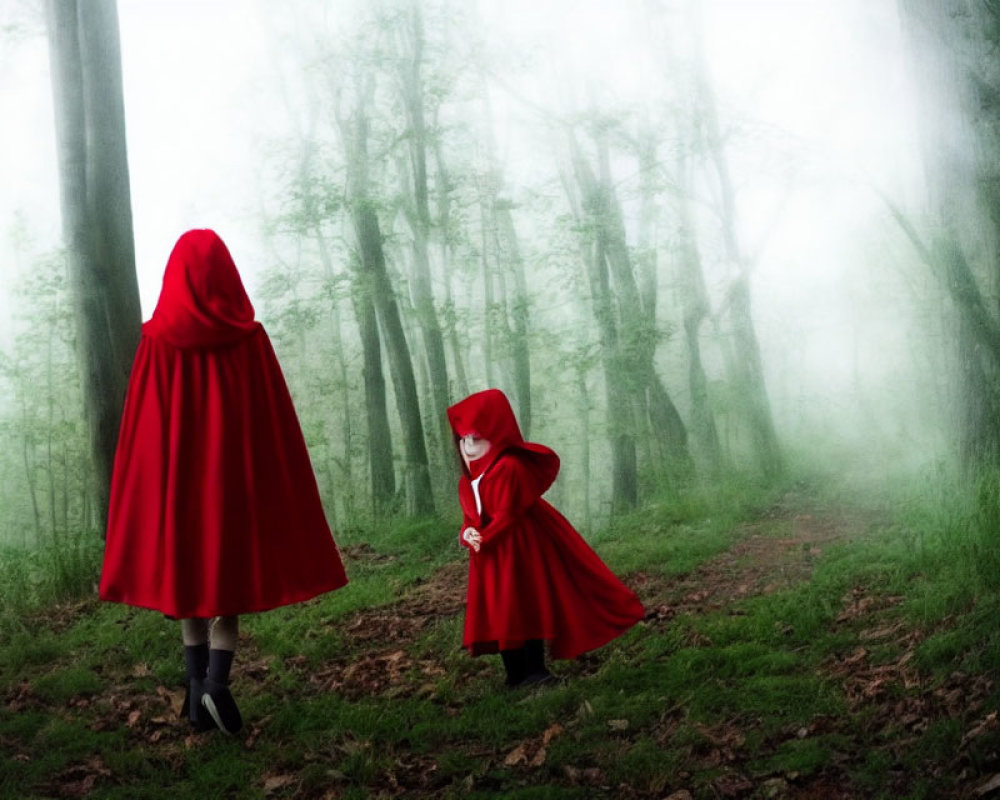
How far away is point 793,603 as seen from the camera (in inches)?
241

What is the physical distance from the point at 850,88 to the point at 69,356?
35.5ft

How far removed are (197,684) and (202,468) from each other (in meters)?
0.99

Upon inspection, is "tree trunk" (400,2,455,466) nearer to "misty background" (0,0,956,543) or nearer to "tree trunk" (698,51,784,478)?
"misty background" (0,0,956,543)

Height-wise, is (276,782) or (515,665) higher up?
(515,665)

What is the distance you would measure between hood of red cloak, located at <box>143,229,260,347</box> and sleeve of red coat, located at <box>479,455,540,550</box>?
144 centimetres

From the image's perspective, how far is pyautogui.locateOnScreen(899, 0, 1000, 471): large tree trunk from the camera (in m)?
8.05

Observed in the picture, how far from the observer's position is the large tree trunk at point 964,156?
805cm

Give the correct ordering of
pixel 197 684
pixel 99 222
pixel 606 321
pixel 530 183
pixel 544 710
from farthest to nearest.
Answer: pixel 530 183 → pixel 606 321 → pixel 99 222 → pixel 544 710 → pixel 197 684

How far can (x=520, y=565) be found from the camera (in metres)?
4.90

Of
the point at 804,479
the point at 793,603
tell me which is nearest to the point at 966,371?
the point at 793,603

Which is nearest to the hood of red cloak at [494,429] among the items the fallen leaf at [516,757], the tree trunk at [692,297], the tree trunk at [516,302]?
the fallen leaf at [516,757]

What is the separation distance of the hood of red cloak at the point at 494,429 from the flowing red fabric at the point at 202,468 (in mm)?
990

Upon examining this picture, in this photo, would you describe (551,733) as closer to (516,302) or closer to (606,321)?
(606,321)

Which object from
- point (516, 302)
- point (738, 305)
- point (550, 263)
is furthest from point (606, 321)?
point (738, 305)
